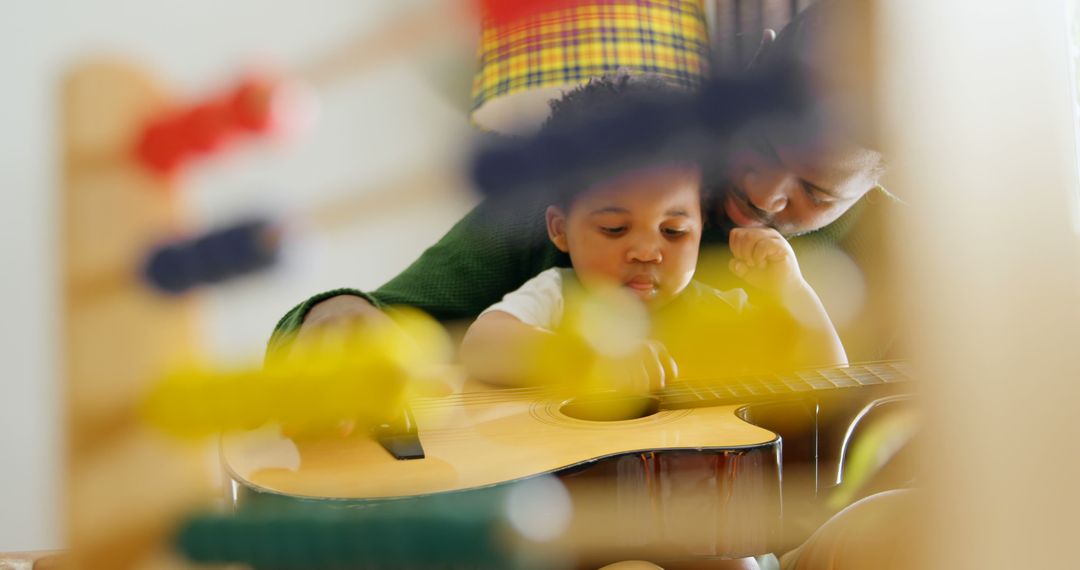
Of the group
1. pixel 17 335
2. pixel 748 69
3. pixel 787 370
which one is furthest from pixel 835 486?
pixel 17 335

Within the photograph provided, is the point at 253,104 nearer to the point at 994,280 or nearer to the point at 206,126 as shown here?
the point at 206,126

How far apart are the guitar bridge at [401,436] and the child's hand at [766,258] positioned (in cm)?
13

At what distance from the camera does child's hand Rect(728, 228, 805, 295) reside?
0.29m

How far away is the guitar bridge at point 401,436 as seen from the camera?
29cm

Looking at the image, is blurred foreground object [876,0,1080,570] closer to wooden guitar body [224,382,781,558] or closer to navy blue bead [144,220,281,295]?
wooden guitar body [224,382,781,558]

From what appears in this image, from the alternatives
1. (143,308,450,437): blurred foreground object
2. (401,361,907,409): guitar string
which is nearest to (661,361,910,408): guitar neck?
(401,361,907,409): guitar string

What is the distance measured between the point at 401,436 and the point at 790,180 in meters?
0.16

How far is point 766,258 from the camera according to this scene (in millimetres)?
290

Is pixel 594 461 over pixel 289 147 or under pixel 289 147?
under

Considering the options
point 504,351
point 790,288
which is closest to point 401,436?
point 504,351

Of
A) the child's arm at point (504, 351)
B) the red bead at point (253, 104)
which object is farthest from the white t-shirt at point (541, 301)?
the red bead at point (253, 104)

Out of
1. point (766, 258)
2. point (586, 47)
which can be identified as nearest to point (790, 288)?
point (766, 258)

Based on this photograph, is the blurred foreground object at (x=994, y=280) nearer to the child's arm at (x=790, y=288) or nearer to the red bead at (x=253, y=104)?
the child's arm at (x=790, y=288)

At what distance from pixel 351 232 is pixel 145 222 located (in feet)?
0.21
